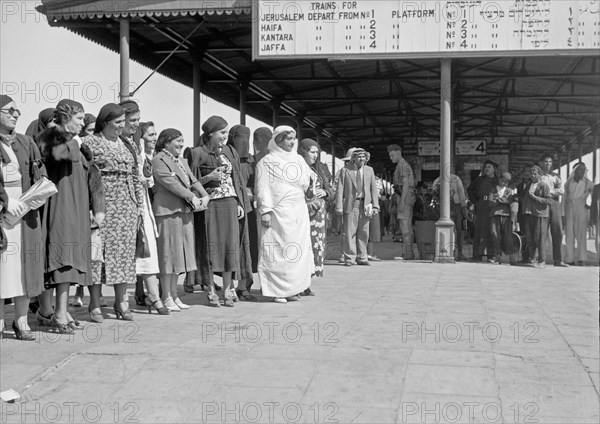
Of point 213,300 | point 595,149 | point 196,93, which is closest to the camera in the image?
point 213,300

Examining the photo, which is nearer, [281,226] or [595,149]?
[281,226]

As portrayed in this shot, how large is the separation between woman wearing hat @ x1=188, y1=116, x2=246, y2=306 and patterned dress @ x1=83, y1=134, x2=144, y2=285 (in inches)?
39.0

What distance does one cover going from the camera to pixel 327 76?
18.7 metres

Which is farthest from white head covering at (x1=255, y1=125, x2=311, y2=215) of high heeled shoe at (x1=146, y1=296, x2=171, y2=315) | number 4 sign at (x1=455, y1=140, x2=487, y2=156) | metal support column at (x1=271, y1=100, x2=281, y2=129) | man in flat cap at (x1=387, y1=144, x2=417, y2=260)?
number 4 sign at (x1=455, y1=140, x2=487, y2=156)

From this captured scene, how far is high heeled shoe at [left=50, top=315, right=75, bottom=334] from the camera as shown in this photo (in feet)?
17.6

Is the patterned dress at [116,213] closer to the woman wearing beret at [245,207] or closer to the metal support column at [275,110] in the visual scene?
the woman wearing beret at [245,207]

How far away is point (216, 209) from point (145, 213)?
0.89 m

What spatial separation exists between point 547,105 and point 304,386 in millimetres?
22735

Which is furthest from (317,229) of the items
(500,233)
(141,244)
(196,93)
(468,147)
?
(468,147)

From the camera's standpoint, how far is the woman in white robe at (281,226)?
7.30m

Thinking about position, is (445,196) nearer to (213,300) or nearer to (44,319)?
(213,300)

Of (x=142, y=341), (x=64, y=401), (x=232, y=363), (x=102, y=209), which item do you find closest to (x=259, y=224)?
(x=102, y=209)

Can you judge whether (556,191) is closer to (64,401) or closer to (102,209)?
(102,209)

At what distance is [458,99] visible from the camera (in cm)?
2070
